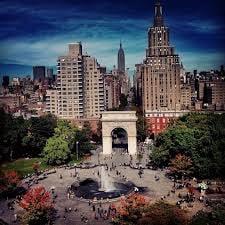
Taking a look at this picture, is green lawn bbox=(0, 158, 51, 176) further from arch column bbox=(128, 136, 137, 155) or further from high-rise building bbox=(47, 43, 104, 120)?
high-rise building bbox=(47, 43, 104, 120)

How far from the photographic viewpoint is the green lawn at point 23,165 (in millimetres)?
22750

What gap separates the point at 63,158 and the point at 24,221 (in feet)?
30.8

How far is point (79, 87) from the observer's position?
3375cm

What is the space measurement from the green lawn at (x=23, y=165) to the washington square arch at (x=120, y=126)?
4192 millimetres

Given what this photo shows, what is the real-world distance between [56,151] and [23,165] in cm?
194

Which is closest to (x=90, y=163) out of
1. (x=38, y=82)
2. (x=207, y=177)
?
(x=207, y=177)

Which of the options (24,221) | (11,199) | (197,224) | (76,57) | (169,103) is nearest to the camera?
(197,224)

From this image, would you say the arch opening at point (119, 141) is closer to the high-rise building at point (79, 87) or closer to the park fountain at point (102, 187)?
Answer: the high-rise building at point (79, 87)

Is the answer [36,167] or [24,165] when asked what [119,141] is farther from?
[36,167]

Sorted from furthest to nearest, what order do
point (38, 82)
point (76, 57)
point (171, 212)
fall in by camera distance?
point (38, 82), point (76, 57), point (171, 212)

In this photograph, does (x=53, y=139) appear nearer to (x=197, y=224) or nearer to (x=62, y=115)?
(x=62, y=115)

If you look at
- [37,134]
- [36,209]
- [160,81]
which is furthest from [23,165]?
[160,81]

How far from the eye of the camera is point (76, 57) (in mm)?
32906

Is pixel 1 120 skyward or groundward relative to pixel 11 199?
skyward
